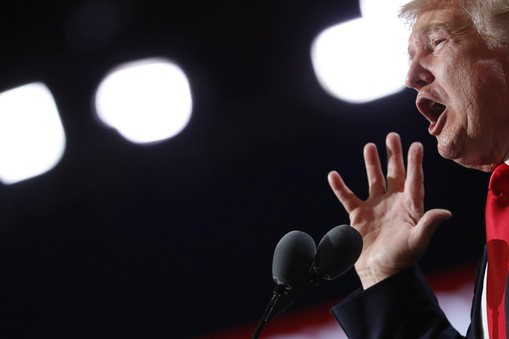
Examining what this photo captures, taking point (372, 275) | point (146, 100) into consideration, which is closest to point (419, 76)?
point (372, 275)

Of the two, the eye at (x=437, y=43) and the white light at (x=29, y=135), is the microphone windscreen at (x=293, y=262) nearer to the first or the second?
the eye at (x=437, y=43)

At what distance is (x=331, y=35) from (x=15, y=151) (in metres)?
1.34

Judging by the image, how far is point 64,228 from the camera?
3.27 metres

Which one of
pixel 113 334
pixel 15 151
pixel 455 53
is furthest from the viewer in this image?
pixel 15 151

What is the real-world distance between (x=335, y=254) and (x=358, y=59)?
1.90 m

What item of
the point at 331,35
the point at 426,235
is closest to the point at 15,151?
the point at 331,35

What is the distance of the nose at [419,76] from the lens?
5.19 feet

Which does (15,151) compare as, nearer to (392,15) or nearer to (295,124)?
(295,124)

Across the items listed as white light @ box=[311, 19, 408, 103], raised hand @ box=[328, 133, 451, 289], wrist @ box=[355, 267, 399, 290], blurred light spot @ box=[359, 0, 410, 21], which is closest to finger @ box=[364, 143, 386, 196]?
raised hand @ box=[328, 133, 451, 289]

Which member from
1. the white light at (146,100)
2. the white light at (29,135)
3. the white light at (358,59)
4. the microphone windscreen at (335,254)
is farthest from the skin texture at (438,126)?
the white light at (29,135)

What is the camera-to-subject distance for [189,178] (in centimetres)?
321

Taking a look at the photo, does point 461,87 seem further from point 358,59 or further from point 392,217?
point 358,59

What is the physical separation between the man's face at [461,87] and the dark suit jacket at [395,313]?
0.87 ft

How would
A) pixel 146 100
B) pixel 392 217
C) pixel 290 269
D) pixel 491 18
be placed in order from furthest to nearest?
pixel 146 100, pixel 392 217, pixel 491 18, pixel 290 269
